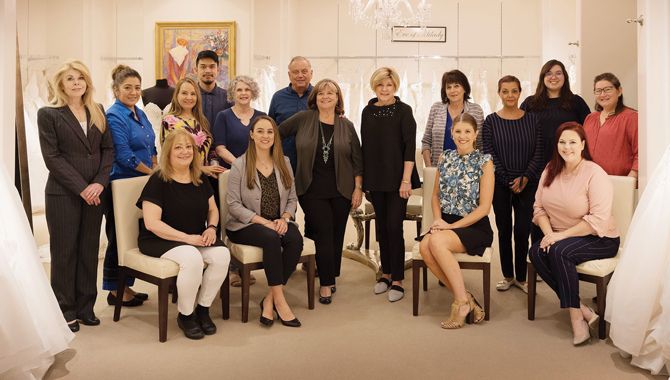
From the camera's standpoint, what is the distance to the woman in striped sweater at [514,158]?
4324 mm

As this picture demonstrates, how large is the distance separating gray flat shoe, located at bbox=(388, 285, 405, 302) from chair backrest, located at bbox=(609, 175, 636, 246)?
1.35m

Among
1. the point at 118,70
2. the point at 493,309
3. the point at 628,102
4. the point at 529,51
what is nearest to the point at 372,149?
the point at 493,309

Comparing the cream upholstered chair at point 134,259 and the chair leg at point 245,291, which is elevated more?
the cream upholstered chair at point 134,259

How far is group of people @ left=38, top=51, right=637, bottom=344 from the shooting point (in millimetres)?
3629

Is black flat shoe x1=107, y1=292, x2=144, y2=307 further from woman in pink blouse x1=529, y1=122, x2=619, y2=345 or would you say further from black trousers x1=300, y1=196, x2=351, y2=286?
woman in pink blouse x1=529, y1=122, x2=619, y2=345

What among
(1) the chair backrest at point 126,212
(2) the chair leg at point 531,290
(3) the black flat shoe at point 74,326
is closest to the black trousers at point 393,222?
(2) the chair leg at point 531,290

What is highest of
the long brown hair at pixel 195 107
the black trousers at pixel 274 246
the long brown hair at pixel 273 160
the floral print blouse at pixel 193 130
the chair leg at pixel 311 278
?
the long brown hair at pixel 195 107

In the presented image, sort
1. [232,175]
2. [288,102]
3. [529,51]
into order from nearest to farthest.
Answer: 1. [232,175]
2. [288,102]
3. [529,51]

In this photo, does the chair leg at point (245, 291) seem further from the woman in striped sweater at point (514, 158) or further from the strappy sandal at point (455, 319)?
the woman in striped sweater at point (514, 158)

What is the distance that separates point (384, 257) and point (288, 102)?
1.24 meters

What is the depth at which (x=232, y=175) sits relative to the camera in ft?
13.2

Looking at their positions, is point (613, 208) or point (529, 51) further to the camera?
point (529, 51)

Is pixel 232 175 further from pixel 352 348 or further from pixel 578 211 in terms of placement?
pixel 578 211

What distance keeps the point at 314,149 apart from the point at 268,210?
19.8 inches
